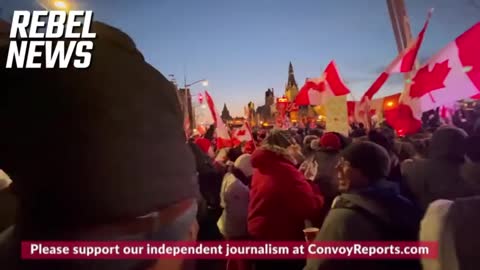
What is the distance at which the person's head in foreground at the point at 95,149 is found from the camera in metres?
0.40

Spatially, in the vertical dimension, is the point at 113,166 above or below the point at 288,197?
above

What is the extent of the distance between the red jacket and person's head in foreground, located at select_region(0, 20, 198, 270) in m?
1.71

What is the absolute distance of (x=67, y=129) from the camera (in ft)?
Answer: 1.31

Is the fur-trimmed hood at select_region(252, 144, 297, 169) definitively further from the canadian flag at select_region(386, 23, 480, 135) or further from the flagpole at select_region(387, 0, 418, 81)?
the flagpole at select_region(387, 0, 418, 81)

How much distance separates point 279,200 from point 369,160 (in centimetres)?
75

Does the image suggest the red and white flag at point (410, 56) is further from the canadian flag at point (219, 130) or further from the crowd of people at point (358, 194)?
the canadian flag at point (219, 130)

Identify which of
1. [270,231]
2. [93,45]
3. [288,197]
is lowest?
[270,231]

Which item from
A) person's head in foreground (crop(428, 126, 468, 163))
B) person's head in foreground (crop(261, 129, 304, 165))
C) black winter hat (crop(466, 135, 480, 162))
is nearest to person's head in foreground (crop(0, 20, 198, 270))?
black winter hat (crop(466, 135, 480, 162))

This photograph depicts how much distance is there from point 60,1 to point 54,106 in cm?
76

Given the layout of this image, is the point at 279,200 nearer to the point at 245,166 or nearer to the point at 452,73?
the point at 245,166

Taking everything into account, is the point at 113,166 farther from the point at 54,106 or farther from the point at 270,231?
the point at 270,231

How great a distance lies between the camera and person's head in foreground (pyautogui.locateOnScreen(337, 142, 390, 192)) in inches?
59.0

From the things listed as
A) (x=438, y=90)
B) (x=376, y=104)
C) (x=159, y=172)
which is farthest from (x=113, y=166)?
(x=376, y=104)

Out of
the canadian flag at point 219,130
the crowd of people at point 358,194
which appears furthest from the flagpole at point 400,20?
the canadian flag at point 219,130
